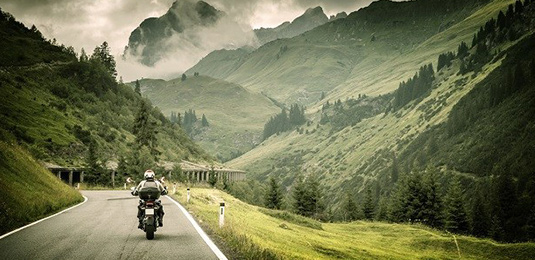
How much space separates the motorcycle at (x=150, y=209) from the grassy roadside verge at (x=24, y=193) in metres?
5.19

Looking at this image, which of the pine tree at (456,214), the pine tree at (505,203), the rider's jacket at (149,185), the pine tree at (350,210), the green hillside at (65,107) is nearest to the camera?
the rider's jacket at (149,185)

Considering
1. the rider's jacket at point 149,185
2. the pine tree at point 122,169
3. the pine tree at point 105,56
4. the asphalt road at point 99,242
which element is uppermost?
the pine tree at point 105,56

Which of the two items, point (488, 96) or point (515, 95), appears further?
point (488, 96)

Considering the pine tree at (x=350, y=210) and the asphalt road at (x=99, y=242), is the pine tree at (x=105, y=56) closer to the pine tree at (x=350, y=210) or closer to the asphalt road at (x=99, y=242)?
the pine tree at (x=350, y=210)

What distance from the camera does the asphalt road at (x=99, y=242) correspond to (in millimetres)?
11500

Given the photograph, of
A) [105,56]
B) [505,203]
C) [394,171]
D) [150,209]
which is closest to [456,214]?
[505,203]

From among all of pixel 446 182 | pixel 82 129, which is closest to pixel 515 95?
pixel 446 182

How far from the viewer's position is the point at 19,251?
11523 millimetres

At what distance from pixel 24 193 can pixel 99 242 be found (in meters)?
10.6

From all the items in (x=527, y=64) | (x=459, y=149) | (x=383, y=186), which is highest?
(x=527, y=64)

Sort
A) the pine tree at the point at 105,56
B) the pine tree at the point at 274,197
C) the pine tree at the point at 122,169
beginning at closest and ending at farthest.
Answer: the pine tree at the point at 122,169 → the pine tree at the point at 274,197 → the pine tree at the point at 105,56

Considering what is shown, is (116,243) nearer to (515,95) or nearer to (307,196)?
(307,196)

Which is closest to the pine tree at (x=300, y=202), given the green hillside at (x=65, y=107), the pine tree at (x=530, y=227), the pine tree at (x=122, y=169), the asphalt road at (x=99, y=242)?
the pine tree at (x=122, y=169)

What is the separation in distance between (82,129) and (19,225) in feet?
269
